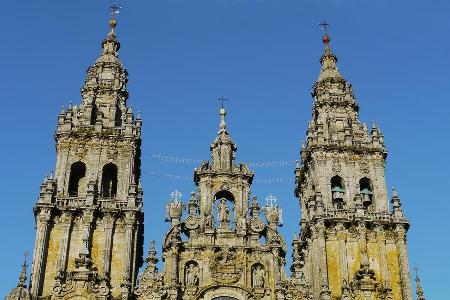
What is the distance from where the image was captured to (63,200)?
129 feet

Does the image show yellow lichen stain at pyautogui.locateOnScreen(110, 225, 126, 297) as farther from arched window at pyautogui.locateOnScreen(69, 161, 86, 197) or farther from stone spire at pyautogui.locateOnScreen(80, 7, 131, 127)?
stone spire at pyautogui.locateOnScreen(80, 7, 131, 127)

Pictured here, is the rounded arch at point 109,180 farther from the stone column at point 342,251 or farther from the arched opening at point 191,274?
the stone column at point 342,251

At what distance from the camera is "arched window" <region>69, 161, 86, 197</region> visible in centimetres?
4121

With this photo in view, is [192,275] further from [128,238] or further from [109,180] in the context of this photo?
[109,180]

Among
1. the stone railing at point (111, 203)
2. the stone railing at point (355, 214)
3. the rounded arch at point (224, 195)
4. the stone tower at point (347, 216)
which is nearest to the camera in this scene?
the stone tower at point (347, 216)

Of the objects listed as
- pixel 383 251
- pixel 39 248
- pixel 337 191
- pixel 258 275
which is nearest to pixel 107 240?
pixel 39 248

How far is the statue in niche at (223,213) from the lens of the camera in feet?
131

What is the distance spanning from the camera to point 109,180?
42312 millimetres

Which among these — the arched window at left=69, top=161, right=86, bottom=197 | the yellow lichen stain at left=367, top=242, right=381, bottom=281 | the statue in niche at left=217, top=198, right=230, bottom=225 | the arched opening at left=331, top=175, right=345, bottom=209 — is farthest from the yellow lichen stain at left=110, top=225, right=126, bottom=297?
the yellow lichen stain at left=367, top=242, right=381, bottom=281

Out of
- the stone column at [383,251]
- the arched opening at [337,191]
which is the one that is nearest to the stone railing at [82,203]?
the arched opening at [337,191]

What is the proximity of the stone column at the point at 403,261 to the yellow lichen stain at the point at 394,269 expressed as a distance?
0.75ft

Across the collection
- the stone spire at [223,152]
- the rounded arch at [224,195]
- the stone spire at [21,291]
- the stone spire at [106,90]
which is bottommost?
the stone spire at [21,291]

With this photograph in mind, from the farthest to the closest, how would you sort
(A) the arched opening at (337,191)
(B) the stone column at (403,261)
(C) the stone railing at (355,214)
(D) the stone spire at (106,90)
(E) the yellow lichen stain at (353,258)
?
(D) the stone spire at (106,90) → (A) the arched opening at (337,191) → (C) the stone railing at (355,214) → (E) the yellow lichen stain at (353,258) → (B) the stone column at (403,261)

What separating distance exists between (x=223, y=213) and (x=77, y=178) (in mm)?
8362
